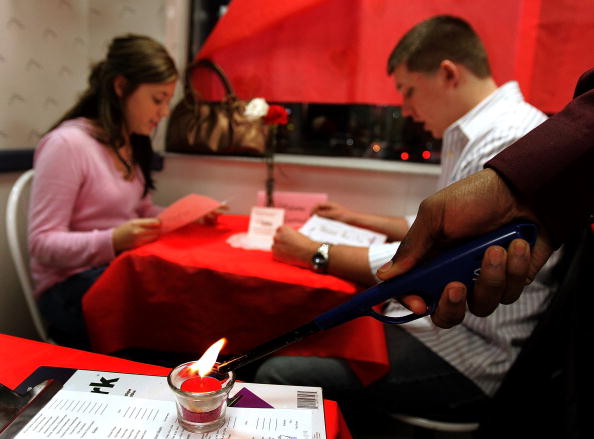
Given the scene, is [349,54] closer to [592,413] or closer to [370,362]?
[370,362]

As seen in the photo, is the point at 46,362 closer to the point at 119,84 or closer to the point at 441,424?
the point at 441,424

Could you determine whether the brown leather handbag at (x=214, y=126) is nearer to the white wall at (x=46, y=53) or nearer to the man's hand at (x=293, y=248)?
the white wall at (x=46, y=53)

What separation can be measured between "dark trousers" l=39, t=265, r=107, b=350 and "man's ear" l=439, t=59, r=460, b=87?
118 centimetres

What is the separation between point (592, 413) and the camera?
80 centimetres

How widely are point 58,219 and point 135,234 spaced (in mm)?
271

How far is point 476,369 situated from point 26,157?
1.63 metres

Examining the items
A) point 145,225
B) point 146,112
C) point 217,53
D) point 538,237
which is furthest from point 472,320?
point 217,53

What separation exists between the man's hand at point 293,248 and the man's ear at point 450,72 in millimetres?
658

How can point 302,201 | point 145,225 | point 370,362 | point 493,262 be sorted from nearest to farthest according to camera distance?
point 493,262 < point 370,362 < point 145,225 < point 302,201

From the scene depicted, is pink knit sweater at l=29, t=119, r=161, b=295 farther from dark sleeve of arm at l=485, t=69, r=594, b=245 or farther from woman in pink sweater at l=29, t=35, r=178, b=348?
dark sleeve of arm at l=485, t=69, r=594, b=245

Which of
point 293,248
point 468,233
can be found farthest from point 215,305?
point 468,233

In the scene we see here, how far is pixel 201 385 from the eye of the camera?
0.51m

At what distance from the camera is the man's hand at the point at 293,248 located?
3.68ft

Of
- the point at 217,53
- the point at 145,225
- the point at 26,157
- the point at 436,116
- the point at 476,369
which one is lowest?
the point at 476,369
